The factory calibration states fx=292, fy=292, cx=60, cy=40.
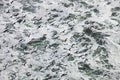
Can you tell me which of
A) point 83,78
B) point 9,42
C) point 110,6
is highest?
point 110,6

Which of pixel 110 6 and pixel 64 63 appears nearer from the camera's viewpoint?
pixel 64 63

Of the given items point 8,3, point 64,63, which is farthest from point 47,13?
point 64,63

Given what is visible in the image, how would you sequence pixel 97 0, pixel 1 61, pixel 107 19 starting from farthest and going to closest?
pixel 97 0 → pixel 107 19 → pixel 1 61

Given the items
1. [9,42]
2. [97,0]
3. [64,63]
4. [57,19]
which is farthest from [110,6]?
[9,42]

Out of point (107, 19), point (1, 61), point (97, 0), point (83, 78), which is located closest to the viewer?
point (83, 78)

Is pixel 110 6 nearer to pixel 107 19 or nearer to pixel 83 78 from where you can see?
pixel 107 19

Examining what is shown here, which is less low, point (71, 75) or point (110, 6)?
point (110, 6)
